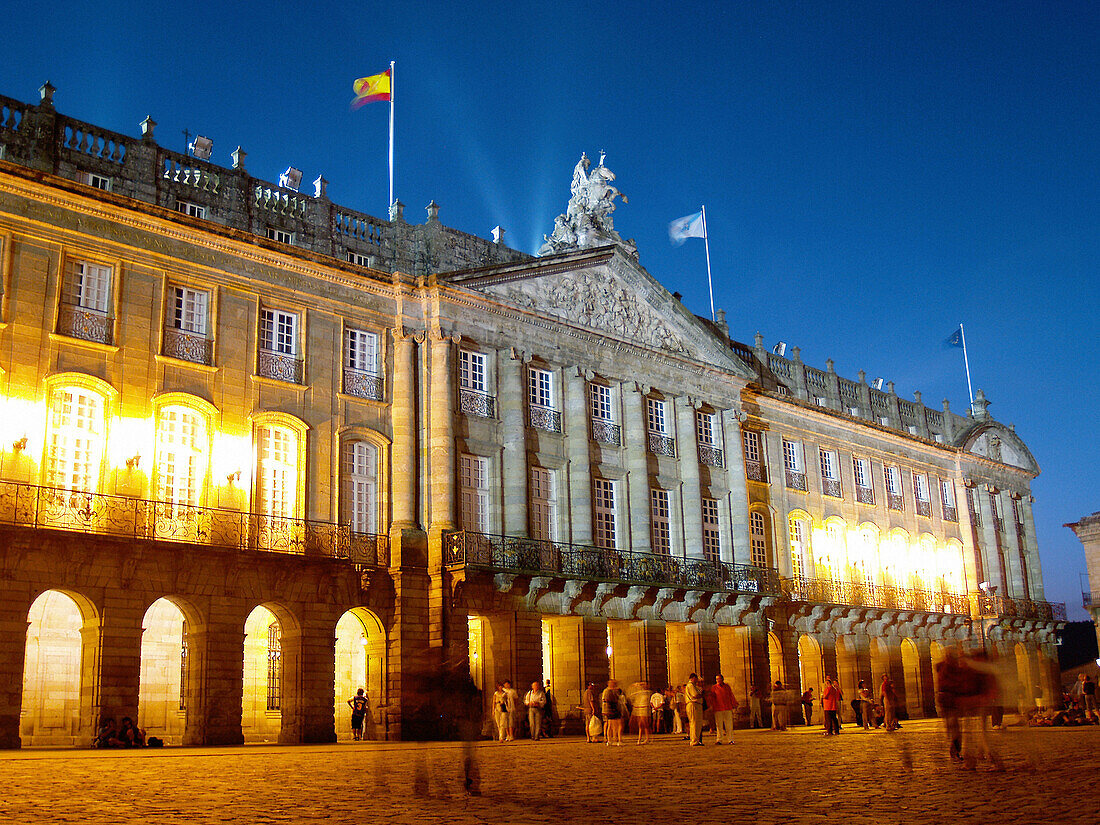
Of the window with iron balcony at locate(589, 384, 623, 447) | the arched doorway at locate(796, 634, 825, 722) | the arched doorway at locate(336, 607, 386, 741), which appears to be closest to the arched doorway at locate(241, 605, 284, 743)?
the arched doorway at locate(336, 607, 386, 741)

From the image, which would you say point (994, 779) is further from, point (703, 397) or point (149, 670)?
point (703, 397)

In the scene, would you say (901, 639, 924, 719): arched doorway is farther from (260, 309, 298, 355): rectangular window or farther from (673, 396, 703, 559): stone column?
(260, 309, 298, 355): rectangular window

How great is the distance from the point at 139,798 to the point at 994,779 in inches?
348

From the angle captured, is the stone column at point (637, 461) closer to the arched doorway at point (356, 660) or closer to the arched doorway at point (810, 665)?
the arched doorway at point (356, 660)

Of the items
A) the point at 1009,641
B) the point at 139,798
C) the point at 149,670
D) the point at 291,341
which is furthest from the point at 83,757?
the point at 1009,641

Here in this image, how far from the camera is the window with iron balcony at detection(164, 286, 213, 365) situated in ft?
86.7

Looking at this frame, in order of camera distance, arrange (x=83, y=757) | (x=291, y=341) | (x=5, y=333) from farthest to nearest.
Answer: (x=291, y=341)
(x=5, y=333)
(x=83, y=757)

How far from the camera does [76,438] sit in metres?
24.5

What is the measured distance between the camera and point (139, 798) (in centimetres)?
1145

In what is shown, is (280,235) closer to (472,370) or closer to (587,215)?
(472,370)

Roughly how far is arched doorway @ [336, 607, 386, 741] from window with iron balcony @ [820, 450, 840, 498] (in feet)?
65.5

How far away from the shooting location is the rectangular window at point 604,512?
33094mm

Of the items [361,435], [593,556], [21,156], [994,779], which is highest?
[21,156]

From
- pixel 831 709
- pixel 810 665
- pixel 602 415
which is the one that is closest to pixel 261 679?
pixel 602 415
